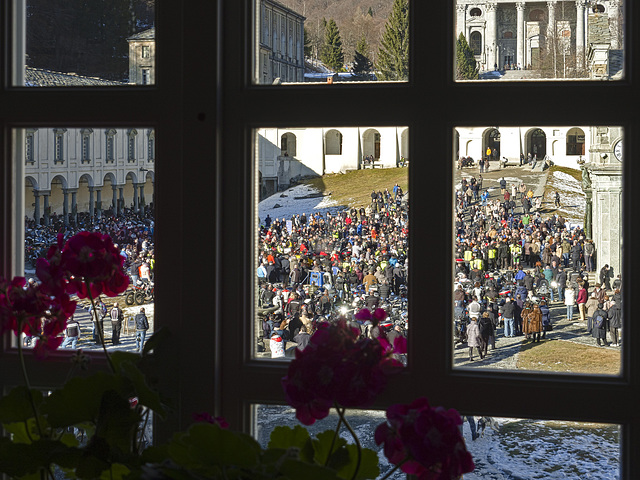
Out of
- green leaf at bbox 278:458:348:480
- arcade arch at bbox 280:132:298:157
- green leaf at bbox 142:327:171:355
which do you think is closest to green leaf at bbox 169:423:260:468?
green leaf at bbox 278:458:348:480

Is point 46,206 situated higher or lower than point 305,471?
higher

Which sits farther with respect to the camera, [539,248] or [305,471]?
[539,248]

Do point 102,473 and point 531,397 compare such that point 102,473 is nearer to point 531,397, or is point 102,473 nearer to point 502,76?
point 531,397

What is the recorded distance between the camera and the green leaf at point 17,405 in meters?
1.27

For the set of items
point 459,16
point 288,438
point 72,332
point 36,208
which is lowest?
point 288,438

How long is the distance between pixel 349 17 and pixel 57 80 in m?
0.68

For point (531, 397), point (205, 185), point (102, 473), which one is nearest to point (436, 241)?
point (531, 397)

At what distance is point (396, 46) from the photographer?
1589mm

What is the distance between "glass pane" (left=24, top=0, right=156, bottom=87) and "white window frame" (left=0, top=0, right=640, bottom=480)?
1.7 inches

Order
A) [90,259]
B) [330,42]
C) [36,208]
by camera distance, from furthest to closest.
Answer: [36,208] < [330,42] < [90,259]

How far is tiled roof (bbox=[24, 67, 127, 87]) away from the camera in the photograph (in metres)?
1.69

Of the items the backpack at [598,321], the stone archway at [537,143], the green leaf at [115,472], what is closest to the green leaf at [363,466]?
the green leaf at [115,472]

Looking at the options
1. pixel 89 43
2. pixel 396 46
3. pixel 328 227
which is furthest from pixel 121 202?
pixel 396 46

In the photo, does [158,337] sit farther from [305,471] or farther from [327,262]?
[305,471]
